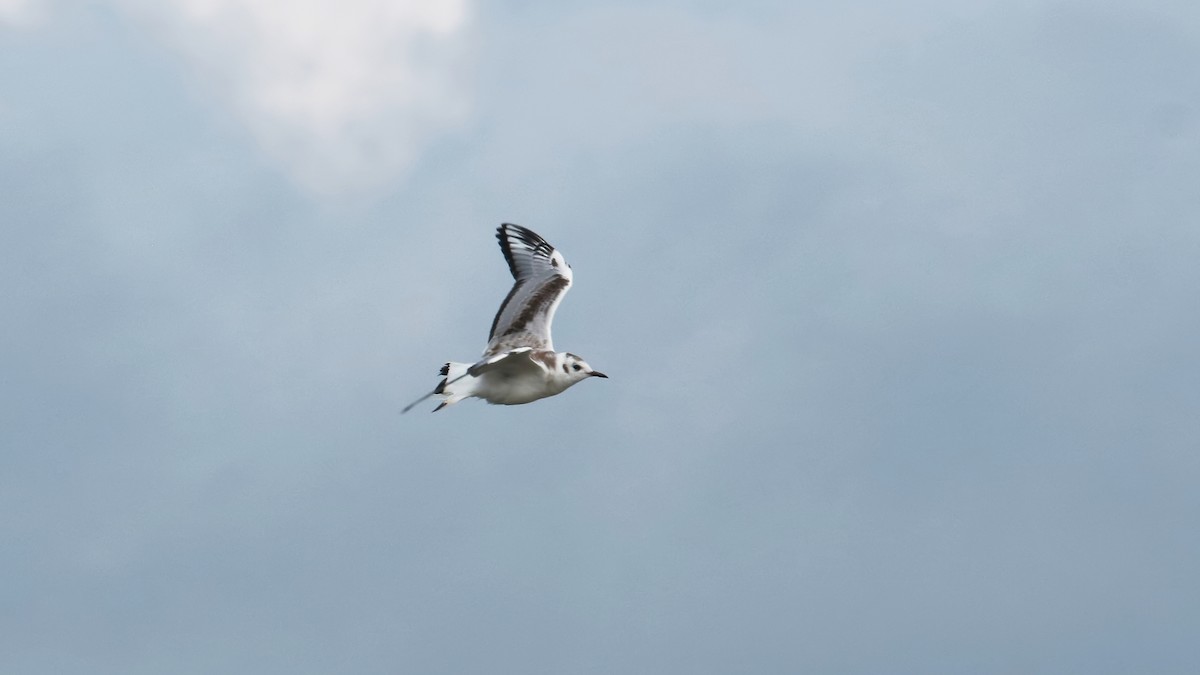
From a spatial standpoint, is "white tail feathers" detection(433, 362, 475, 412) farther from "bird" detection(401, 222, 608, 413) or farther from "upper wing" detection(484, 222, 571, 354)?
"upper wing" detection(484, 222, 571, 354)

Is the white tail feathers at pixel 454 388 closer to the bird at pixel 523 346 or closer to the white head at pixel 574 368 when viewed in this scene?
the bird at pixel 523 346

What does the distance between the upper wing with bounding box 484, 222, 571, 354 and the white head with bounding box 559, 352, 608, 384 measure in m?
1.67

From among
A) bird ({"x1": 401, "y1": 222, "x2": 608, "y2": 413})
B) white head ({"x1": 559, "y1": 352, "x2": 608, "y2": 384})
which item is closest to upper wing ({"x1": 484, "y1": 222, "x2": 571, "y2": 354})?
bird ({"x1": 401, "y1": 222, "x2": 608, "y2": 413})

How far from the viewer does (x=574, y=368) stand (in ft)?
109

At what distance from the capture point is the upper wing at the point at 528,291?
35.8 meters

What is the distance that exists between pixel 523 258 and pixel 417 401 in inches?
583

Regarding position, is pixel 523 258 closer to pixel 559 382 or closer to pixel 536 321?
pixel 536 321

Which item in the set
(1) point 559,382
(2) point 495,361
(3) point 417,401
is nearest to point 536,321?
(1) point 559,382

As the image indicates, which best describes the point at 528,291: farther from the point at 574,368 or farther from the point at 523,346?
the point at 574,368

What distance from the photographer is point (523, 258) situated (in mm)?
40688

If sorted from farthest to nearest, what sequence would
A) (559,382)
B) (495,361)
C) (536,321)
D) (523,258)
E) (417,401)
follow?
(523,258)
(536,321)
(559,382)
(495,361)
(417,401)

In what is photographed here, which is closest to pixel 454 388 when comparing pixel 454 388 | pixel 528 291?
pixel 454 388

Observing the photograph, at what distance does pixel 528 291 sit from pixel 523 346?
13.0ft

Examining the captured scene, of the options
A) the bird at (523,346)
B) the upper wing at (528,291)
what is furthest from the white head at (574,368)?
the upper wing at (528,291)
